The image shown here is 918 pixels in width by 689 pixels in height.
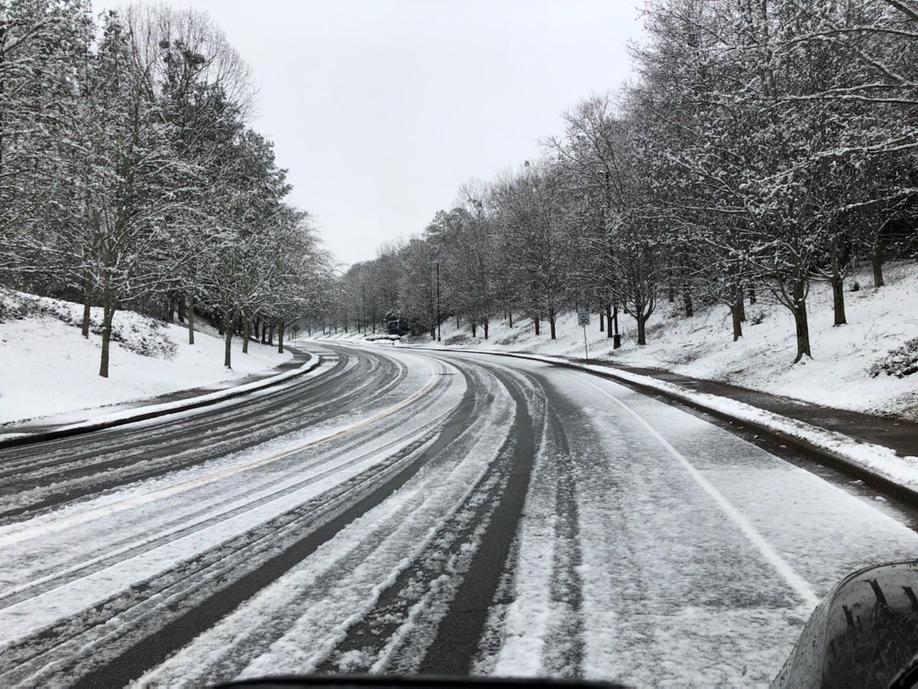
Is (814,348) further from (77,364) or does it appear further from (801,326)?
(77,364)

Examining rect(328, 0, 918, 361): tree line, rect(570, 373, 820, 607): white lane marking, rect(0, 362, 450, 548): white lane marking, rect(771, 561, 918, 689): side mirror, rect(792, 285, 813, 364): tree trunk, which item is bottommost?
rect(570, 373, 820, 607): white lane marking

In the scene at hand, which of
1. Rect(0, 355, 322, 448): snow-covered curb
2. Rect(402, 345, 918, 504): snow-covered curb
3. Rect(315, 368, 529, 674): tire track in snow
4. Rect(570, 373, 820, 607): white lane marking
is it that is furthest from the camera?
Rect(0, 355, 322, 448): snow-covered curb

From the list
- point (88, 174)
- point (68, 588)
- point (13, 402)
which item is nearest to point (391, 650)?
point (68, 588)

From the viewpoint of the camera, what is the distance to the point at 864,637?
5.55 feet

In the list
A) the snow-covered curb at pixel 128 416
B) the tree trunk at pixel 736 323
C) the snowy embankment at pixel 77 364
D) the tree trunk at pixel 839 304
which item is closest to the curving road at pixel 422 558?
the snow-covered curb at pixel 128 416

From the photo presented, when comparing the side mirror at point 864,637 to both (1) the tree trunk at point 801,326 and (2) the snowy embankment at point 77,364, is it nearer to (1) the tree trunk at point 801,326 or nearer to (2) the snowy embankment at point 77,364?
(2) the snowy embankment at point 77,364

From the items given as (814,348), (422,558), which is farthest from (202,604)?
(814,348)

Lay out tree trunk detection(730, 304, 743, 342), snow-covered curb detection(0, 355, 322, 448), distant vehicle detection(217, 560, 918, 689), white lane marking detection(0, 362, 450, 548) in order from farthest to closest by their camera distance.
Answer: tree trunk detection(730, 304, 743, 342) < snow-covered curb detection(0, 355, 322, 448) < white lane marking detection(0, 362, 450, 548) < distant vehicle detection(217, 560, 918, 689)

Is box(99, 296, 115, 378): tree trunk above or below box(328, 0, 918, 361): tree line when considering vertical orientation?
below

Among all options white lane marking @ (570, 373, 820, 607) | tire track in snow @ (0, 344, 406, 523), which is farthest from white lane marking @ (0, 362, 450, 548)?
white lane marking @ (570, 373, 820, 607)

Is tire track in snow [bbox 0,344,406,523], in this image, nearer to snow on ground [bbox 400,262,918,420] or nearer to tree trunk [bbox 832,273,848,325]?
snow on ground [bbox 400,262,918,420]

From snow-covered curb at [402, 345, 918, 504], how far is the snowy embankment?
1392 centimetres

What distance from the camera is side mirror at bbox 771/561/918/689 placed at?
150 centimetres

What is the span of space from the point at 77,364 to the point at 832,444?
64.4ft
